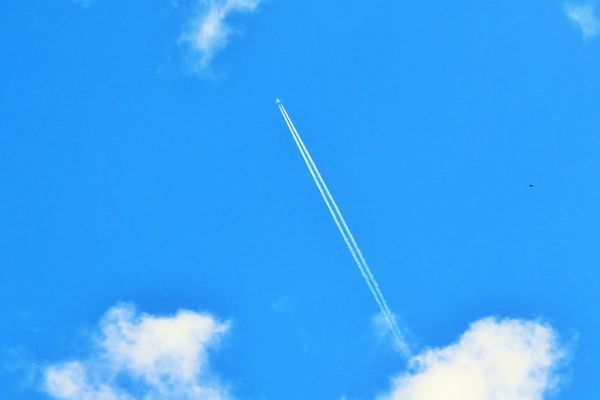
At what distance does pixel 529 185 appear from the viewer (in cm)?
4972

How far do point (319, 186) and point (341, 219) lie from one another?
20.0 feet

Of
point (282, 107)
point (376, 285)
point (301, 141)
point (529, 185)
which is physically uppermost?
point (282, 107)

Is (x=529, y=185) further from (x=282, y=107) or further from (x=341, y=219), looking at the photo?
(x=282, y=107)

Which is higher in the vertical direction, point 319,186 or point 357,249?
Result: point 319,186

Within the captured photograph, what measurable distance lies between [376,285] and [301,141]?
2462 centimetres

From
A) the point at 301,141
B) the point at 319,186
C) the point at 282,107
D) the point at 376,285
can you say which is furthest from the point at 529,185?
the point at 282,107

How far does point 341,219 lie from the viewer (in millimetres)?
49000

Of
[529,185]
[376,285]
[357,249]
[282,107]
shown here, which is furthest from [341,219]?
[529,185]

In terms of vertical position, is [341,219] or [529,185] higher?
[341,219]

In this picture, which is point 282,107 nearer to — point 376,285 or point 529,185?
point 376,285

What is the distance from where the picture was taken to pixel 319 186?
49.3m

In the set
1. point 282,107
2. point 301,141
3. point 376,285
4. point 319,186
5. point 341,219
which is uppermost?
point 282,107

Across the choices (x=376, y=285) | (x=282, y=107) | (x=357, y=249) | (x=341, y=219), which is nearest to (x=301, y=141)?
(x=282, y=107)

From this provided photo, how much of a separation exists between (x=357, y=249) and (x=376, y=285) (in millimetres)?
6008
